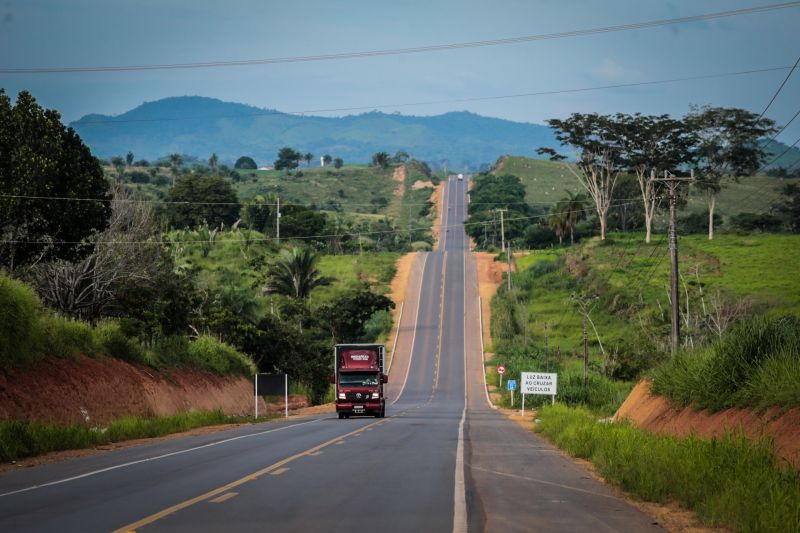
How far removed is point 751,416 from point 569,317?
275 feet

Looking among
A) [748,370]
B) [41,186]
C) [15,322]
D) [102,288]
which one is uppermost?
[41,186]

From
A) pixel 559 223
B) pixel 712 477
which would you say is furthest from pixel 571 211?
pixel 712 477

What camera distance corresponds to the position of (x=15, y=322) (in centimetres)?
3341

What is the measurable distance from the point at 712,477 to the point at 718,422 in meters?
7.02

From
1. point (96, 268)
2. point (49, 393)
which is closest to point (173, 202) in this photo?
point (96, 268)

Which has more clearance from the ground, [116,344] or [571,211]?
→ [571,211]

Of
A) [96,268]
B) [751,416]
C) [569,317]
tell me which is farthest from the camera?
[569,317]

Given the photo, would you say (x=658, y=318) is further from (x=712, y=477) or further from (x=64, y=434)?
(x=712, y=477)

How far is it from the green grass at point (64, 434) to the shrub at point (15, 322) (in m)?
3.95

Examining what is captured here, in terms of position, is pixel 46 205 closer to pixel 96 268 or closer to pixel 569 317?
pixel 96 268

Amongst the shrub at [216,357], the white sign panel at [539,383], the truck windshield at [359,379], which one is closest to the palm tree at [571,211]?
the shrub at [216,357]

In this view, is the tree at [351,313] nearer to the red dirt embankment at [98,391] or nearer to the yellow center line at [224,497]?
the red dirt embankment at [98,391]

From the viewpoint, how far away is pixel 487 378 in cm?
9200

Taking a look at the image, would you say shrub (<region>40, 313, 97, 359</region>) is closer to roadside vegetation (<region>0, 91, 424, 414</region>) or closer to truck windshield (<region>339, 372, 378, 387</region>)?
roadside vegetation (<region>0, 91, 424, 414</region>)
